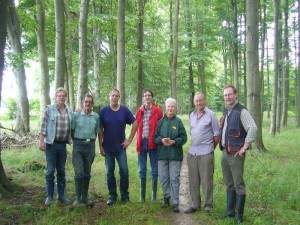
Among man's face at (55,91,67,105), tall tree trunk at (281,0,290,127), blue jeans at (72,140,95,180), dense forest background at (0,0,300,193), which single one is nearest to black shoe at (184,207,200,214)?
blue jeans at (72,140,95,180)

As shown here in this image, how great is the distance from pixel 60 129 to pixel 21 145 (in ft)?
23.1

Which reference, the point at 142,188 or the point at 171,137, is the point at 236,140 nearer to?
the point at 171,137

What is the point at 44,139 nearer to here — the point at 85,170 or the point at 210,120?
the point at 85,170

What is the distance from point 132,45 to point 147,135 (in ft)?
46.2

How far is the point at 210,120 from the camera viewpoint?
5656mm

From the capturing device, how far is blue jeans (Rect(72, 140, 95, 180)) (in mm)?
5750

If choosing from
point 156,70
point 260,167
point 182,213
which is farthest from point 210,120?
point 156,70

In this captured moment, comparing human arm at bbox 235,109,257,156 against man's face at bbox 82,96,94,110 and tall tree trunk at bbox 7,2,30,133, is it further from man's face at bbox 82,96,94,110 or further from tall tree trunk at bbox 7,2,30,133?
tall tree trunk at bbox 7,2,30,133

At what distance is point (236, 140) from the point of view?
16.8ft

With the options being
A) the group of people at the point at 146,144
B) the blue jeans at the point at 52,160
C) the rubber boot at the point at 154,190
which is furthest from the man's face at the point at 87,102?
the rubber boot at the point at 154,190

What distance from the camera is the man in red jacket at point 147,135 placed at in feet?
20.2

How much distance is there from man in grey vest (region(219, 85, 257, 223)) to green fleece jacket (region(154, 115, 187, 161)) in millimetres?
846

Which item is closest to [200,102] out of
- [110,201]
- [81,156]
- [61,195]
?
[81,156]

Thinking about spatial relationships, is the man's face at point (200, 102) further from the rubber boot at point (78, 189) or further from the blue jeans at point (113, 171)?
the rubber boot at point (78, 189)
